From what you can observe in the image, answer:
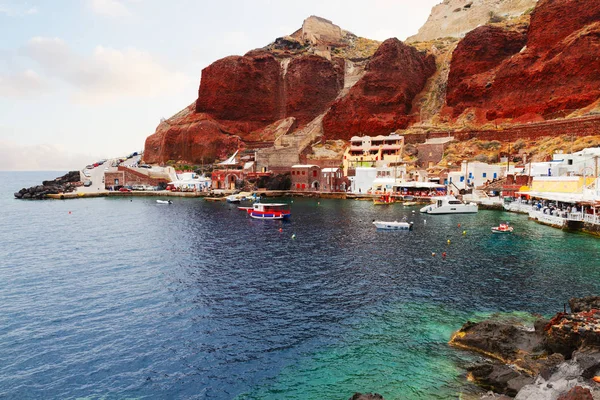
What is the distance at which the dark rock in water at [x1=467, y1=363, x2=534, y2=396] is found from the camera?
1689cm

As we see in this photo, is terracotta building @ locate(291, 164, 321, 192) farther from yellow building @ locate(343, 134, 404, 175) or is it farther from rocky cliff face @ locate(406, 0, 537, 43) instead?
rocky cliff face @ locate(406, 0, 537, 43)

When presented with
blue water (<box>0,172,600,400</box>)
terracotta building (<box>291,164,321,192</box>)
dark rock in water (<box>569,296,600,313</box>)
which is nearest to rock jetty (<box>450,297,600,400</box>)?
dark rock in water (<box>569,296,600,313</box>)

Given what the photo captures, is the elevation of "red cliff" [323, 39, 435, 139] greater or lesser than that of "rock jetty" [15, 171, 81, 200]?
greater

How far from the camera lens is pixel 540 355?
65.2 ft

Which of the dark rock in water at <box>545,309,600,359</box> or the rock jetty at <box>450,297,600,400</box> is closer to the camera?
the rock jetty at <box>450,297,600,400</box>

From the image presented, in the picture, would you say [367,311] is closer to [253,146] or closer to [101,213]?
[101,213]

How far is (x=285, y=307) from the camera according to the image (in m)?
27.5

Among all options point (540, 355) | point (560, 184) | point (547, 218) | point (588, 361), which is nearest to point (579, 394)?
point (588, 361)

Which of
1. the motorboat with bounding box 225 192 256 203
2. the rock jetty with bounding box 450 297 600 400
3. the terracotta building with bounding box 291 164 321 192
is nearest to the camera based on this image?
the rock jetty with bounding box 450 297 600 400

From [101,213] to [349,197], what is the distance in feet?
186

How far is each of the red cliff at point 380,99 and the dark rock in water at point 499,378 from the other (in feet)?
364

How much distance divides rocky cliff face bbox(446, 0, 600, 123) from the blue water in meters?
63.6

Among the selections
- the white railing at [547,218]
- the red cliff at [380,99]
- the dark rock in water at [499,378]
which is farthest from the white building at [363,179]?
the dark rock in water at [499,378]

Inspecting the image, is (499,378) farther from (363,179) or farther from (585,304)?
(363,179)
